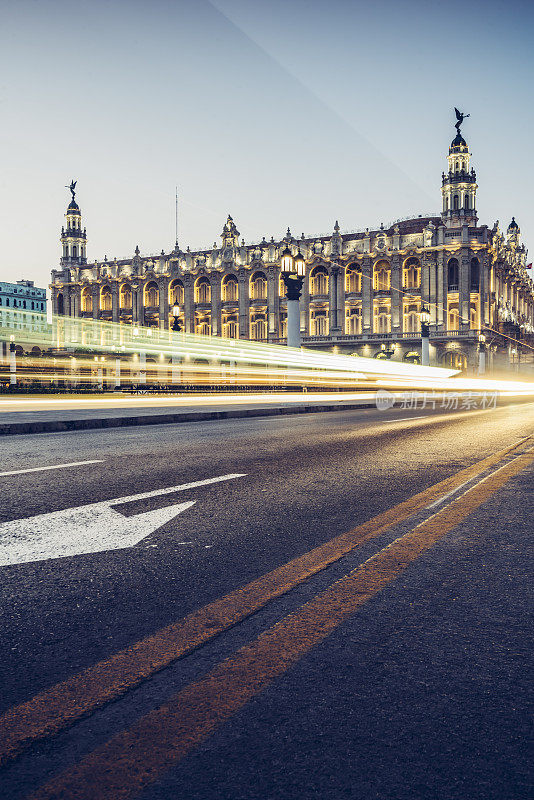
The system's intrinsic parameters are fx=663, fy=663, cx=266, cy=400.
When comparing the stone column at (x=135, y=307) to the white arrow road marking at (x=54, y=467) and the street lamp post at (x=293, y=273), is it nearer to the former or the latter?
the street lamp post at (x=293, y=273)

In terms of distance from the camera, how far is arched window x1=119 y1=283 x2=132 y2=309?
10881cm

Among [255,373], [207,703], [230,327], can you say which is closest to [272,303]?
[230,327]

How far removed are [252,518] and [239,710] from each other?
2.96 m

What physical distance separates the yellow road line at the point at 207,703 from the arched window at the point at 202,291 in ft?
330

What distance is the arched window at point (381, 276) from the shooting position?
87.6 m

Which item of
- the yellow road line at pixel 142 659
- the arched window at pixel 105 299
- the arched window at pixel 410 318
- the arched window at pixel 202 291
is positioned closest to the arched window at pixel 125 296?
the arched window at pixel 105 299

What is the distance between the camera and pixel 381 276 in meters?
88.4

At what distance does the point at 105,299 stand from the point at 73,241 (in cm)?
1869

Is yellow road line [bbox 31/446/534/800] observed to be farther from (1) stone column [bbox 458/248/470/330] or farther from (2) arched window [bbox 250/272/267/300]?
(2) arched window [bbox 250/272/267/300]

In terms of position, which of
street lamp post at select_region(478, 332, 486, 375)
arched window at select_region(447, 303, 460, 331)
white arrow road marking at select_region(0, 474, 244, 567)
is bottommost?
white arrow road marking at select_region(0, 474, 244, 567)

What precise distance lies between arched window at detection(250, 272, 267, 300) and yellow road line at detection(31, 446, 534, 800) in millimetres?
93981

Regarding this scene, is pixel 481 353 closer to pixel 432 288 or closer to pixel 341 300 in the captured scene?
pixel 432 288

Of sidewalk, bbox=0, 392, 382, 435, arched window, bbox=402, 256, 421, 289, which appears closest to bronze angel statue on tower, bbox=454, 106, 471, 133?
arched window, bbox=402, 256, 421, 289

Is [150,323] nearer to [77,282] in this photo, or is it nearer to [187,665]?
[77,282]
